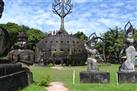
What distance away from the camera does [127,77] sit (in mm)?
25922

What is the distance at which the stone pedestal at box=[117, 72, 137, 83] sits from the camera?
2584 cm

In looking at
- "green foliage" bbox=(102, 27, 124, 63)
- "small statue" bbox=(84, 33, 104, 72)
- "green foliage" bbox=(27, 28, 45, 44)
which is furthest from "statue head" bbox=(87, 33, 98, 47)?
"green foliage" bbox=(27, 28, 45, 44)

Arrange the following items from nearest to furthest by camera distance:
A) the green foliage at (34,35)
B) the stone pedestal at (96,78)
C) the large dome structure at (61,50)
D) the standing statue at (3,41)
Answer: the standing statue at (3,41) < the stone pedestal at (96,78) < the large dome structure at (61,50) < the green foliage at (34,35)

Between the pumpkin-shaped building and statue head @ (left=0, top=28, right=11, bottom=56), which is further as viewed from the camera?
the pumpkin-shaped building

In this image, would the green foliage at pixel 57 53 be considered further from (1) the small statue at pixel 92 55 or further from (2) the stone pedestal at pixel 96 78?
(2) the stone pedestal at pixel 96 78

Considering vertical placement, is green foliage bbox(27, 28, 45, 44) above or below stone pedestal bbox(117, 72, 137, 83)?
above

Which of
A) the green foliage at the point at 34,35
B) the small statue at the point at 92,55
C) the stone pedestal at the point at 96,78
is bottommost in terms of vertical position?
the stone pedestal at the point at 96,78

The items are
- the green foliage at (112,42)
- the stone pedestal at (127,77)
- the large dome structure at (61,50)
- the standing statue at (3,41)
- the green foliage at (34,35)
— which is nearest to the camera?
the standing statue at (3,41)

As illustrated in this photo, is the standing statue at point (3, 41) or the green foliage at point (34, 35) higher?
the green foliage at point (34, 35)

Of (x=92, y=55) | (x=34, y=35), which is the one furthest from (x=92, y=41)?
(x=34, y=35)

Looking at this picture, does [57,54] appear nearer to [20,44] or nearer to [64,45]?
[64,45]

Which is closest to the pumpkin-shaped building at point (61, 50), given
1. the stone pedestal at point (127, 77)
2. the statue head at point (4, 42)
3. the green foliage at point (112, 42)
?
the green foliage at point (112, 42)

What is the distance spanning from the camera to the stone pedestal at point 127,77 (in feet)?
84.8

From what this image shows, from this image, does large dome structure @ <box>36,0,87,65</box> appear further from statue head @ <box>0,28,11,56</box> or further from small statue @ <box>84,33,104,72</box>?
statue head @ <box>0,28,11,56</box>
